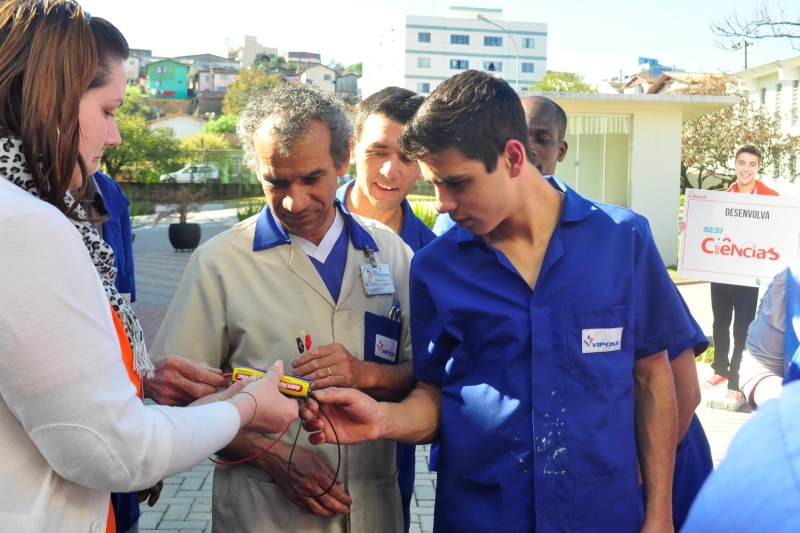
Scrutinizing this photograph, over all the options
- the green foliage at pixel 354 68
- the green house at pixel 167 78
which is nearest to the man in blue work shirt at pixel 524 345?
the green house at pixel 167 78

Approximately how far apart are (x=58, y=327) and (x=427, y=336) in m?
1.20

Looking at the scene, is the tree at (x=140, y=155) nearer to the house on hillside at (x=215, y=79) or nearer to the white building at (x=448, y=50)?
the white building at (x=448, y=50)

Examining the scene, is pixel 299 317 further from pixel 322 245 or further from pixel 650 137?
pixel 650 137

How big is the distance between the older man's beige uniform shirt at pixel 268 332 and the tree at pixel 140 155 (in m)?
35.7

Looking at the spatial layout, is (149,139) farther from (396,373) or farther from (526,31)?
(526,31)

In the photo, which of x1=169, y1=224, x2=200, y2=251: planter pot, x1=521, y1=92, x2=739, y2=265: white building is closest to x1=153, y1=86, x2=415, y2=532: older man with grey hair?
x1=521, y1=92, x2=739, y2=265: white building

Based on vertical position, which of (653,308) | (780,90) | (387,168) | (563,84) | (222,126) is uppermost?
(563,84)

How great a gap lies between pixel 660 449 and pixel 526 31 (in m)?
113

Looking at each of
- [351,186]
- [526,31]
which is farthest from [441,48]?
[351,186]

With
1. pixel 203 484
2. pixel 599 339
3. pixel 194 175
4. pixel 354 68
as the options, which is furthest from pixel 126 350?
pixel 354 68

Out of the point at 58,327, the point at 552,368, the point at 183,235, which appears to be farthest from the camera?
the point at 183,235

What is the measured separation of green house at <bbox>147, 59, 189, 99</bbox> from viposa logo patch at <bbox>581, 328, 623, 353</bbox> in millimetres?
128217

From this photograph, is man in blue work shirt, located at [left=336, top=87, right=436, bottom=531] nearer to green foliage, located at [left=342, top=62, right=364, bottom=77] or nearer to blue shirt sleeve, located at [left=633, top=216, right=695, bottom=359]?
blue shirt sleeve, located at [left=633, top=216, right=695, bottom=359]

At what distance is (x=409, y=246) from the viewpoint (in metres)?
3.54
